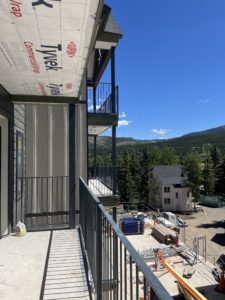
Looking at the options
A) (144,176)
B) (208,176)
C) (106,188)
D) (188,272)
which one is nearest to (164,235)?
(188,272)

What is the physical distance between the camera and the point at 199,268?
1579 cm

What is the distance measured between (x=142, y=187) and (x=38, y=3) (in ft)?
129

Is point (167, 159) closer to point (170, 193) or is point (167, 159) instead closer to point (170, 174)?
point (170, 174)

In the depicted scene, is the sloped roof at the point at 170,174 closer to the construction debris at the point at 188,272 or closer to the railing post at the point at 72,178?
the construction debris at the point at 188,272

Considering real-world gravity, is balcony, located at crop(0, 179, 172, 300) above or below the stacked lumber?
above

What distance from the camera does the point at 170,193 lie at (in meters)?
39.5

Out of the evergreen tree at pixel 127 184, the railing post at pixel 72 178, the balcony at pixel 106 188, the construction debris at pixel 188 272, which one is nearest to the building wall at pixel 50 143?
the balcony at pixel 106 188

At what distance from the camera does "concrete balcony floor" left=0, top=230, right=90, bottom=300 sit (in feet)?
9.51

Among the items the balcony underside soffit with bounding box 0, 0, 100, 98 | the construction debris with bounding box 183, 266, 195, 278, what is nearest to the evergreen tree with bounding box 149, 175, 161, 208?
the construction debris with bounding box 183, 266, 195, 278

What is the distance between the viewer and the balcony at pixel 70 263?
6.56 ft

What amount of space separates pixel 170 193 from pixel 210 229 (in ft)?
38.3

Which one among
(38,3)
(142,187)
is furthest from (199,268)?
(142,187)

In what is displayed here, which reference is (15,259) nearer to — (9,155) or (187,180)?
(9,155)

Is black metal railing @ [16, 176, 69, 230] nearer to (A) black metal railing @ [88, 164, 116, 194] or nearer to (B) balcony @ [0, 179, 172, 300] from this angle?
(A) black metal railing @ [88, 164, 116, 194]
